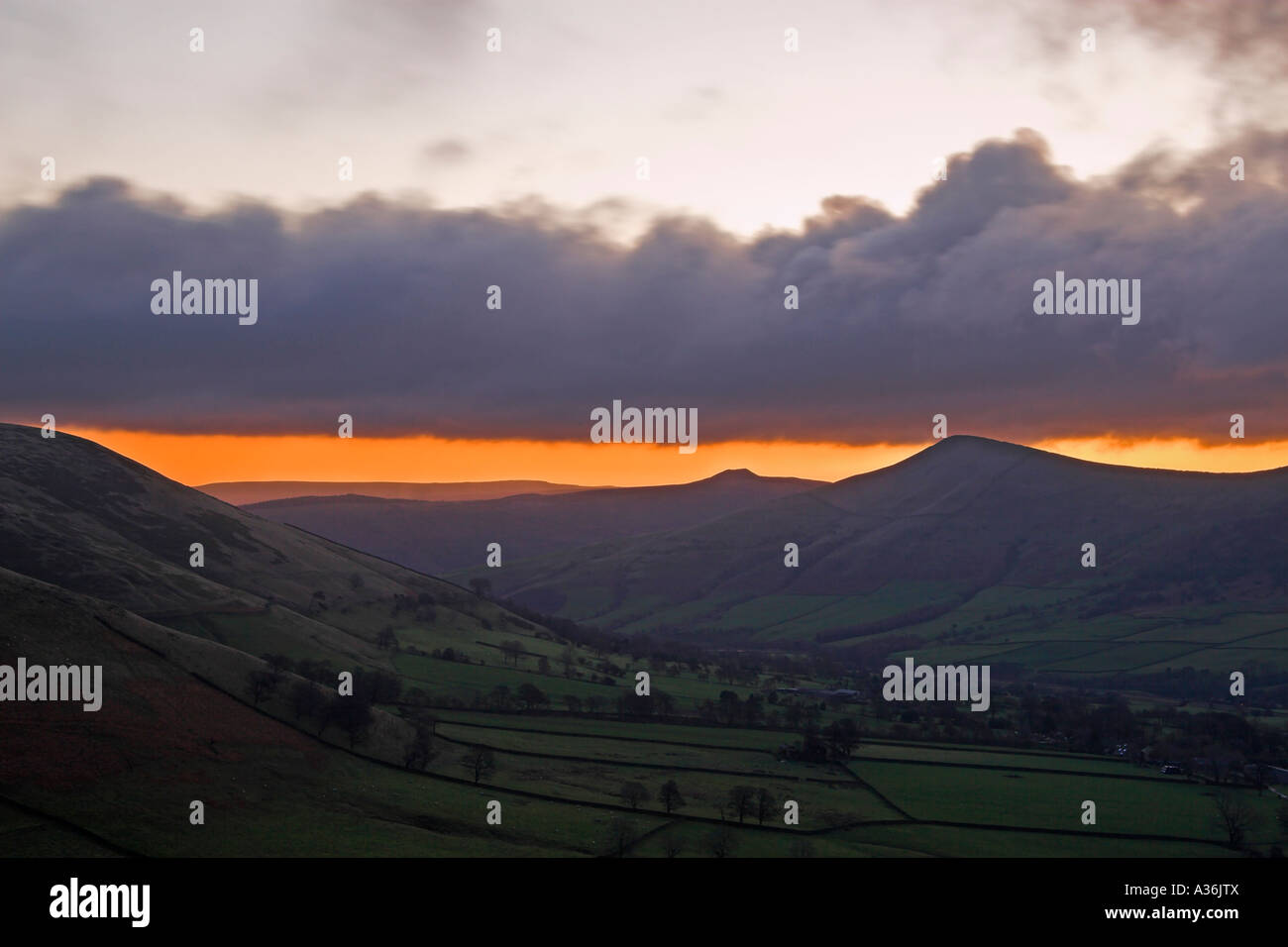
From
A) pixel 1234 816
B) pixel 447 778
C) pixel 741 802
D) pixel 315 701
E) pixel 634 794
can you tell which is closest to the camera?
pixel 741 802

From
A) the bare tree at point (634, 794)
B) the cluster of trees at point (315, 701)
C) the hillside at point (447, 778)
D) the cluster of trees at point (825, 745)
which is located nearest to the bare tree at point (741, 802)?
the hillside at point (447, 778)

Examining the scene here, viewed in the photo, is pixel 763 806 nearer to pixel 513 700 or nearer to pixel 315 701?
pixel 315 701

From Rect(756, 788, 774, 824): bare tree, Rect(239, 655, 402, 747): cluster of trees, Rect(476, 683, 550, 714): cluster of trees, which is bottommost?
Rect(756, 788, 774, 824): bare tree

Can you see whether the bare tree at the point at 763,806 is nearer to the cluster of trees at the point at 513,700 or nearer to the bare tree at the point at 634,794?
the bare tree at the point at 634,794

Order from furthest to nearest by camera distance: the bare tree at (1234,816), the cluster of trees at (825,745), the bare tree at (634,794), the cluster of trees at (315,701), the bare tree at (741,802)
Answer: the cluster of trees at (825,745), the cluster of trees at (315,701), the bare tree at (634,794), the bare tree at (1234,816), the bare tree at (741,802)

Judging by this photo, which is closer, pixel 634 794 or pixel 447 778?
pixel 634 794

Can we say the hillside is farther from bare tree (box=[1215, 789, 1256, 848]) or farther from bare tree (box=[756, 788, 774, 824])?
bare tree (box=[1215, 789, 1256, 848])

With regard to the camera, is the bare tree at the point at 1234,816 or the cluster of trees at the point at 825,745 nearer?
the bare tree at the point at 1234,816

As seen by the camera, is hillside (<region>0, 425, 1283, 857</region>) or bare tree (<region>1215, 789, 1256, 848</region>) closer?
hillside (<region>0, 425, 1283, 857</region>)

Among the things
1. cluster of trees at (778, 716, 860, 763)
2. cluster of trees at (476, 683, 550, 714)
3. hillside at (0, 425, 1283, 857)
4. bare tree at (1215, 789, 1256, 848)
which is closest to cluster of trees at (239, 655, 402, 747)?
hillside at (0, 425, 1283, 857)

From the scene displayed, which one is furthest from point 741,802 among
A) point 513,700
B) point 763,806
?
point 513,700

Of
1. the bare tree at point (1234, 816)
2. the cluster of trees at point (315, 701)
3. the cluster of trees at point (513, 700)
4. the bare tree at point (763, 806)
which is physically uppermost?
the cluster of trees at point (315, 701)
